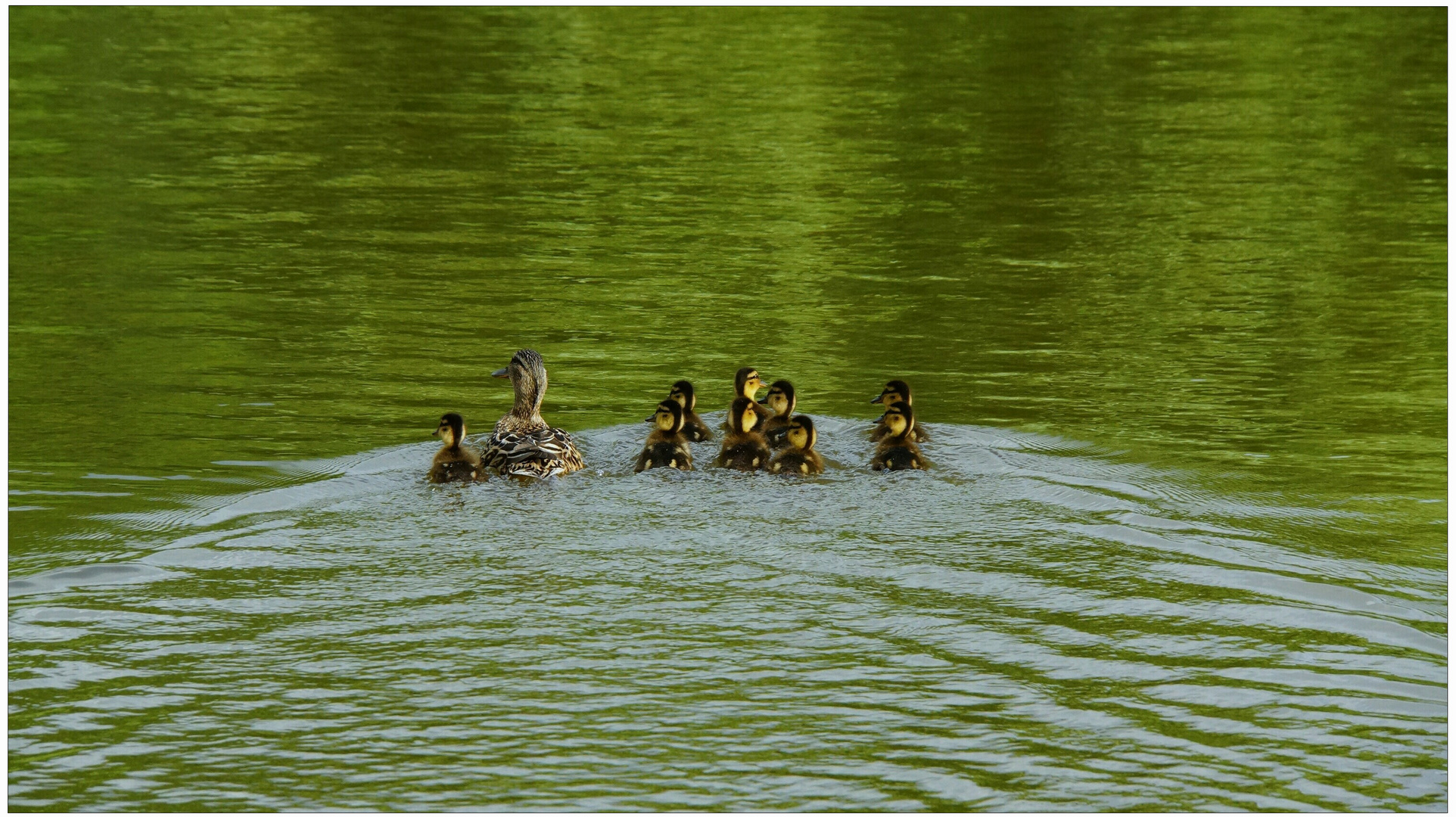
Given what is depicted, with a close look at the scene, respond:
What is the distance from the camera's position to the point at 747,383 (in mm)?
9820

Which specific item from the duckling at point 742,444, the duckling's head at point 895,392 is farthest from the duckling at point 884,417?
the duckling at point 742,444

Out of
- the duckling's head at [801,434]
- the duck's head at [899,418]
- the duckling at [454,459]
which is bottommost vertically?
the duckling at [454,459]

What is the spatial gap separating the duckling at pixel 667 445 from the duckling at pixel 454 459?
0.79 meters

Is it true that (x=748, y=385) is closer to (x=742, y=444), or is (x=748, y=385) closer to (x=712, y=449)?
(x=712, y=449)

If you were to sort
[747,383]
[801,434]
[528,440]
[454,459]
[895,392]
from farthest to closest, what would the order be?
[747,383] → [895,392] → [801,434] → [528,440] → [454,459]

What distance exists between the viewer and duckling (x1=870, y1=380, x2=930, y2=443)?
8.96 m

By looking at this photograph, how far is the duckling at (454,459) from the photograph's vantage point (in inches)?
321

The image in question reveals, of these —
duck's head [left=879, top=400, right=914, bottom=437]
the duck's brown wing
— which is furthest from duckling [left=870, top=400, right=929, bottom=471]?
the duck's brown wing

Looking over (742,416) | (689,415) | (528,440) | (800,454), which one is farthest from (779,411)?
(528,440)

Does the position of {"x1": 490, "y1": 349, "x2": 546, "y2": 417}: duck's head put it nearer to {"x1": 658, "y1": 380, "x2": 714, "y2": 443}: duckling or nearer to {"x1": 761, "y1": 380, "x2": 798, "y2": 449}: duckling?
{"x1": 658, "y1": 380, "x2": 714, "y2": 443}: duckling

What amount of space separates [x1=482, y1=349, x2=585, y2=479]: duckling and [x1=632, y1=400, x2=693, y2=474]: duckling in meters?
0.35

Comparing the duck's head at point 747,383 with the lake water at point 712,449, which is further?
the duck's head at point 747,383

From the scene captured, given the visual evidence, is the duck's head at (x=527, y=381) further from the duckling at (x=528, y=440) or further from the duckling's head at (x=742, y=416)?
the duckling's head at (x=742, y=416)

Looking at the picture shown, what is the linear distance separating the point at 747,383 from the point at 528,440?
1.81 meters
